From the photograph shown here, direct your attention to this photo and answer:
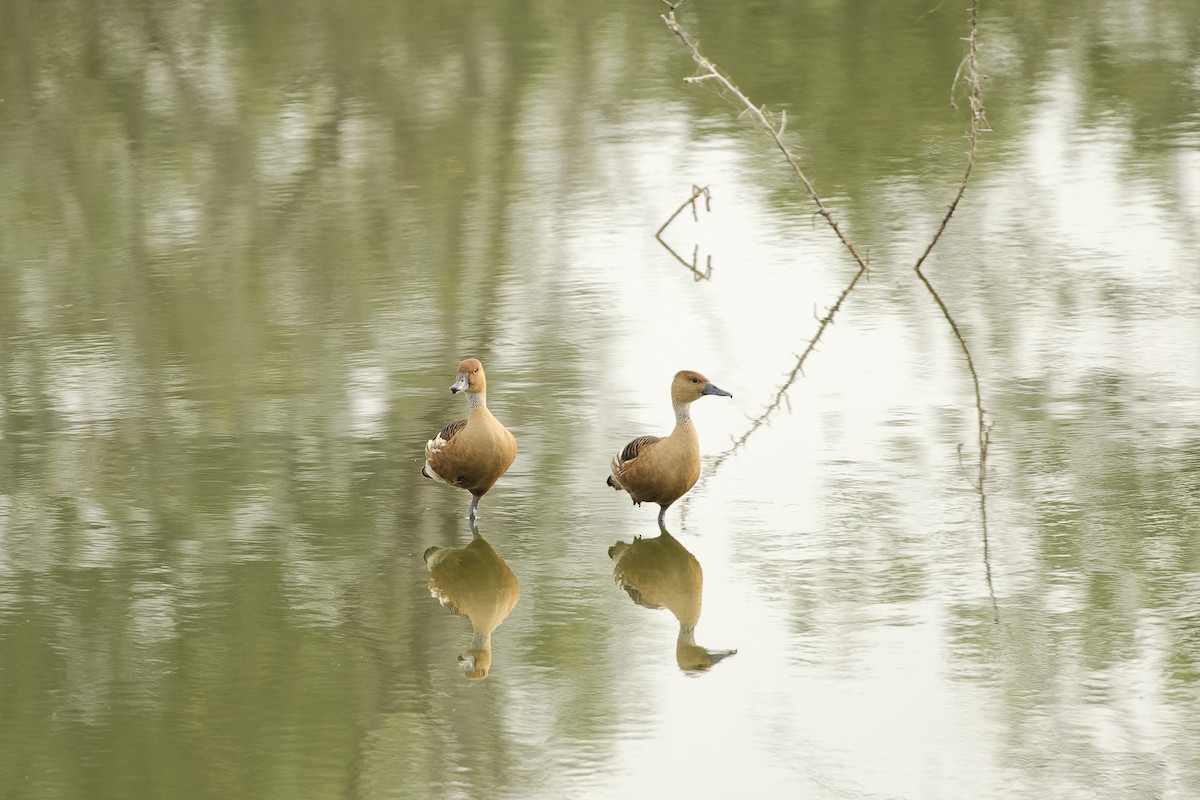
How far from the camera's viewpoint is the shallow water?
18.8ft

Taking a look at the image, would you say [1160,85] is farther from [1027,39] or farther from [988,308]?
[988,308]

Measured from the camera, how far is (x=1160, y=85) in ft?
52.7

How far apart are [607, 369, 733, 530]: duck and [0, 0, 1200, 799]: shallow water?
11.5 inches

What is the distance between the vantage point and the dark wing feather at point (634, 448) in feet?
24.0

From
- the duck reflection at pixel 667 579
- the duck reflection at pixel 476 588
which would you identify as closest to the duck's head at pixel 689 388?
the duck reflection at pixel 667 579

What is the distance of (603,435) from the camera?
27.9ft

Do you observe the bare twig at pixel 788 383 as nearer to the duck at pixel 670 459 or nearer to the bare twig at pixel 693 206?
the duck at pixel 670 459

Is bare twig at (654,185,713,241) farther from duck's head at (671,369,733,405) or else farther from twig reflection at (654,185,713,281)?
duck's head at (671,369,733,405)

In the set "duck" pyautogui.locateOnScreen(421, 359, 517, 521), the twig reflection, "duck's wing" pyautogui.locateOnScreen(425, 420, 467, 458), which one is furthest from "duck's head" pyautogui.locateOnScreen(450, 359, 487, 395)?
the twig reflection

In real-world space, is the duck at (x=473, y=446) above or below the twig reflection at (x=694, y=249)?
above

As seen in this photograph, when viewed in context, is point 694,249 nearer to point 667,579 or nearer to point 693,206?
point 693,206

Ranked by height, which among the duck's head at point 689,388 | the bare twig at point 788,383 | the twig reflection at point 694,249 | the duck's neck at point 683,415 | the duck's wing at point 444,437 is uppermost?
the duck's head at point 689,388

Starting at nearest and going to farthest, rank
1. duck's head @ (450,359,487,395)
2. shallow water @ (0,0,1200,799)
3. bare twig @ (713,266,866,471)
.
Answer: shallow water @ (0,0,1200,799)
duck's head @ (450,359,487,395)
bare twig @ (713,266,866,471)

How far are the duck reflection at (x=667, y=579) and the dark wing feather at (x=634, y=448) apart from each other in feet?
1.15
